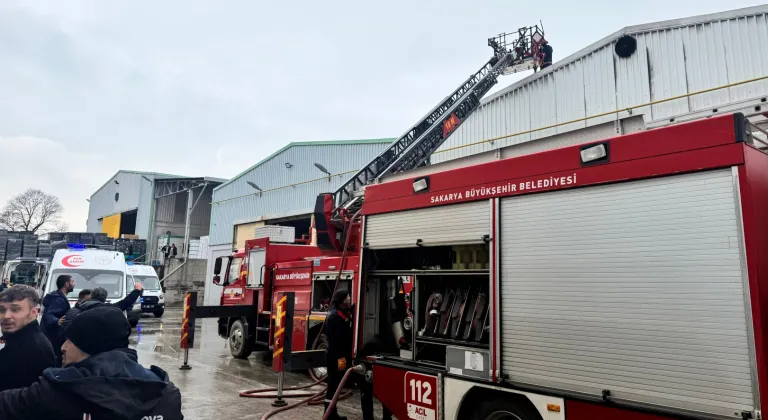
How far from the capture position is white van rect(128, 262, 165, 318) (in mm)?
20431

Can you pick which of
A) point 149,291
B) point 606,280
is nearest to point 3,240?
point 149,291

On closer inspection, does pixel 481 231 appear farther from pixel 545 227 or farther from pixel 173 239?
pixel 173 239

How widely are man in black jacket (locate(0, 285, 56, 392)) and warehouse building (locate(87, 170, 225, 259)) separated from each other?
30.1 m

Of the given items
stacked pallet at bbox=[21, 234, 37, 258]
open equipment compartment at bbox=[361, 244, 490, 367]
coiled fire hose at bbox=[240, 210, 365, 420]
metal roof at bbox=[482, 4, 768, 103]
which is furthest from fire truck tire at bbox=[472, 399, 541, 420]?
stacked pallet at bbox=[21, 234, 37, 258]

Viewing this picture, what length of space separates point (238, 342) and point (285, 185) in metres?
11.7

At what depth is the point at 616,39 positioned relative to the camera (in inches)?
449

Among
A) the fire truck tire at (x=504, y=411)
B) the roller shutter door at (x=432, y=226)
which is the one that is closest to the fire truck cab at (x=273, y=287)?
the roller shutter door at (x=432, y=226)

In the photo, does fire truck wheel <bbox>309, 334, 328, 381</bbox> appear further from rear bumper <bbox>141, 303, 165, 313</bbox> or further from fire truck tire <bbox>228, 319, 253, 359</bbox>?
rear bumper <bbox>141, 303, 165, 313</bbox>

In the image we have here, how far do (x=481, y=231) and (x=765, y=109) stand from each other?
2.50 m

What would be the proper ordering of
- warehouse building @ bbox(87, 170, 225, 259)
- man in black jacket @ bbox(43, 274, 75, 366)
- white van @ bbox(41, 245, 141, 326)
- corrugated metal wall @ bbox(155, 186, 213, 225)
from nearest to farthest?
man in black jacket @ bbox(43, 274, 75, 366), white van @ bbox(41, 245, 141, 326), warehouse building @ bbox(87, 170, 225, 259), corrugated metal wall @ bbox(155, 186, 213, 225)

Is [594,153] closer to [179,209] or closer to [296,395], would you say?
[296,395]

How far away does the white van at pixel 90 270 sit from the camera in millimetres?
12930

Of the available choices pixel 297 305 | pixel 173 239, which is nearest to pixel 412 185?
pixel 297 305

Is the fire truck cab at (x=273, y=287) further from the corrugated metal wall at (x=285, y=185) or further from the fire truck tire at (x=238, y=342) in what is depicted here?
the corrugated metal wall at (x=285, y=185)
